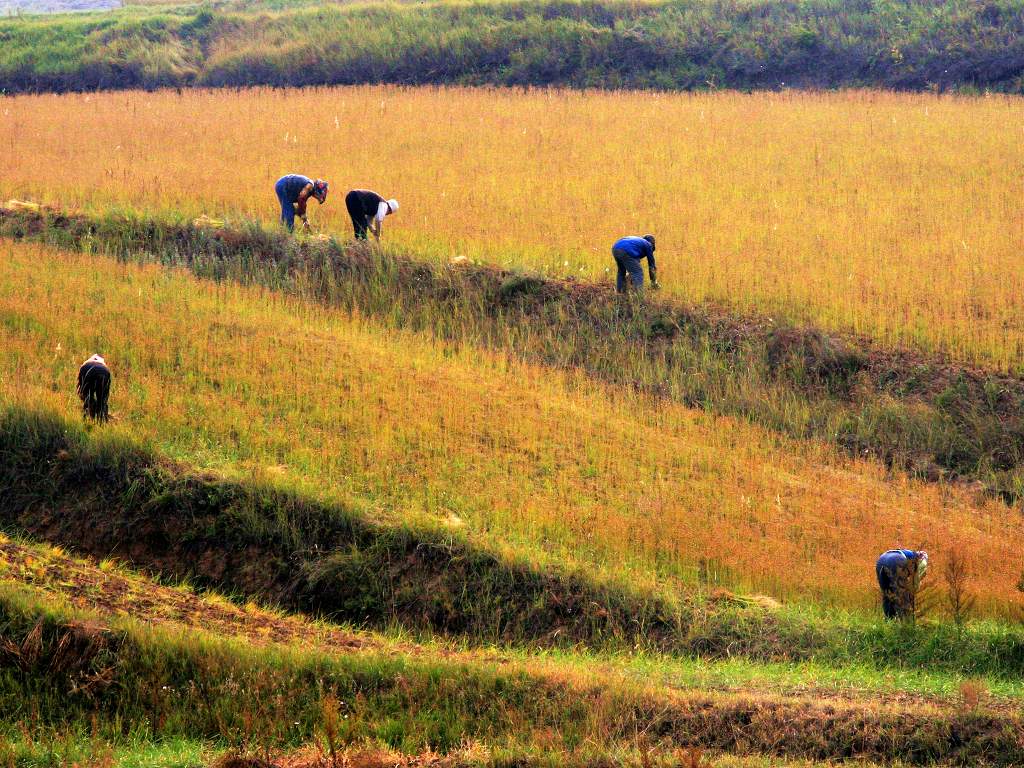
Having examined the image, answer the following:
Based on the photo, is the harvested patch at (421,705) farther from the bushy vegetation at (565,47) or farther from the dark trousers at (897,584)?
the bushy vegetation at (565,47)

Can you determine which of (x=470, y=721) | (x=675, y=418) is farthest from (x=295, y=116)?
(x=470, y=721)

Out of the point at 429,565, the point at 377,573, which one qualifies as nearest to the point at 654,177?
the point at 429,565

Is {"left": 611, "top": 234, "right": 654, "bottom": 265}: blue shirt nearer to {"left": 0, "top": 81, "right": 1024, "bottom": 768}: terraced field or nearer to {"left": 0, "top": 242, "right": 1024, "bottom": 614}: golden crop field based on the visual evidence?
{"left": 0, "top": 81, "right": 1024, "bottom": 768}: terraced field

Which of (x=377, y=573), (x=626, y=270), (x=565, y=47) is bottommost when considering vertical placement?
(x=377, y=573)

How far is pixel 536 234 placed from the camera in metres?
19.0

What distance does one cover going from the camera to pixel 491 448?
12398 millimetres

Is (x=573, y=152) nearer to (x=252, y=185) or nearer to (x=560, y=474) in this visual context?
(x=252, y=185)

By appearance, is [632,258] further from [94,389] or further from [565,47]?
[565,47]

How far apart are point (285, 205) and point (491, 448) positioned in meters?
7.38

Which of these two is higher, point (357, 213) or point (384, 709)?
point (357, 213)

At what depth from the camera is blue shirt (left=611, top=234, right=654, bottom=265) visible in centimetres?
1600

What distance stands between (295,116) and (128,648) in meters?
20.6

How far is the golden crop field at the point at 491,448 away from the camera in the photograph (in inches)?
428

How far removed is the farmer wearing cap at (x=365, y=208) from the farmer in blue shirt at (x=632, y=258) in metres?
3.48
